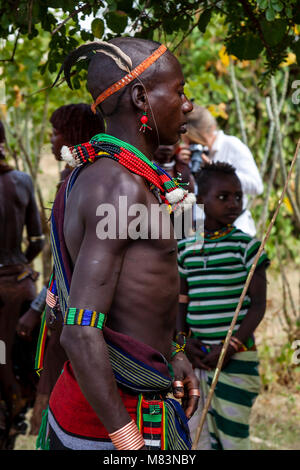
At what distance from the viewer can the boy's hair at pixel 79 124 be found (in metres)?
3.31

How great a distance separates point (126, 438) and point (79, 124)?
2.09 meters

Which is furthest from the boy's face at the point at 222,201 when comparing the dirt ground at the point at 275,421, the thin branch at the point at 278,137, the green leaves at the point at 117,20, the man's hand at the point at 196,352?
the thin branch at the point at 278,137

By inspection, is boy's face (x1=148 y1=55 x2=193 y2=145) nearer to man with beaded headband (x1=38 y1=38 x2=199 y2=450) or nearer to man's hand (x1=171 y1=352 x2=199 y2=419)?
man with beaded headband (x1=38 y1=38 x2=199 y2=450)

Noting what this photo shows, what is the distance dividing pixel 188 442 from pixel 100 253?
73 centimetres

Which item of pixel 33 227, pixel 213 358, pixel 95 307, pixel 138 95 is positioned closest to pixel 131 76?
pixel 138 95

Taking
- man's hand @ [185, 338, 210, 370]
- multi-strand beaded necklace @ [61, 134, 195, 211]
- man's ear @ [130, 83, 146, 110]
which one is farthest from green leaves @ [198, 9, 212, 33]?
man's hand @ [185, 338, 210, 370]

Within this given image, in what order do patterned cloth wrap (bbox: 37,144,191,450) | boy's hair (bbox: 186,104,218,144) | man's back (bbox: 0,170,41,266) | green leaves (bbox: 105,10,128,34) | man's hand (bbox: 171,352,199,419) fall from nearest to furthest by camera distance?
1. patterned cloth wrap (bbox: 37,144,191,450)
2. man's hand (bbox: 171,352,199,419)
3. green leaves (bbox: 105,10,128,34)
4. man's back (bbox: 0,170,41,266)
5. boy's hair (bbox: 186,104,218,144)

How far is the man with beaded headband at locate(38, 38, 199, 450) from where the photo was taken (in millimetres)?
1627

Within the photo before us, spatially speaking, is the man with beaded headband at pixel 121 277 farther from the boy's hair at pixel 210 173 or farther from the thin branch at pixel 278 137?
the thin branch at pixel 278 137

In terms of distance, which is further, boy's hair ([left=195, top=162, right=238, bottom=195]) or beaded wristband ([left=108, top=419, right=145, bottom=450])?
boy's hair ([left=195, top=162, right=238, bottom=195])

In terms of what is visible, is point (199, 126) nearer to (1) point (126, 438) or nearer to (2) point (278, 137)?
(2) point (278, 137)

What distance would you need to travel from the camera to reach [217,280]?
3.33 meters

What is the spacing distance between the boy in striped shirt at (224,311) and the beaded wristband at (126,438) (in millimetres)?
1691

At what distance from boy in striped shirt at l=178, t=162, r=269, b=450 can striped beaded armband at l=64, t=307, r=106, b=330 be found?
5.80 ft
